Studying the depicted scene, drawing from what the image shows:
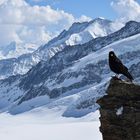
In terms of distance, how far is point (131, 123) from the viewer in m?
35.3

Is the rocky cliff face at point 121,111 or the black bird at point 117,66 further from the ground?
the black bird at point 117,66

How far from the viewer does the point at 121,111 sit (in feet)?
118

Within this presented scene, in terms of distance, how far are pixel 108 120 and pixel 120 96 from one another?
1905 millimetres

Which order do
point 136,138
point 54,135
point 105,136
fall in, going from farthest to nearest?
point 54,135, point 105,136, point 136,138

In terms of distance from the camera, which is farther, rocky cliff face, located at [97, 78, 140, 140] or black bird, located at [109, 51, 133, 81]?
black bird, located at [109, 51, 133, 81]

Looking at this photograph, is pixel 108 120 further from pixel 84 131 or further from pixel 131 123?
pixel 84 131

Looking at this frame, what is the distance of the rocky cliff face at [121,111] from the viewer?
35.3m

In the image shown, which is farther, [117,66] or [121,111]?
[117,66]

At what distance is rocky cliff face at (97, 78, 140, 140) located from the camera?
3534cm

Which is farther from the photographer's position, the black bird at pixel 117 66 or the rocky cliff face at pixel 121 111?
the black bird at pixel 117 66

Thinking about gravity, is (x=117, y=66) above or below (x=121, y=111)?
above

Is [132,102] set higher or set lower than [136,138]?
higher

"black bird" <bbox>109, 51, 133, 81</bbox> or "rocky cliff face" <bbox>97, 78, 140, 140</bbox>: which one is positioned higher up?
"black bird" <bbox>109, 51, 133, 81</bbox>

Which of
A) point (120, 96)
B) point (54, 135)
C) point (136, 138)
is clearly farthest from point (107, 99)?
point (54, 135)
